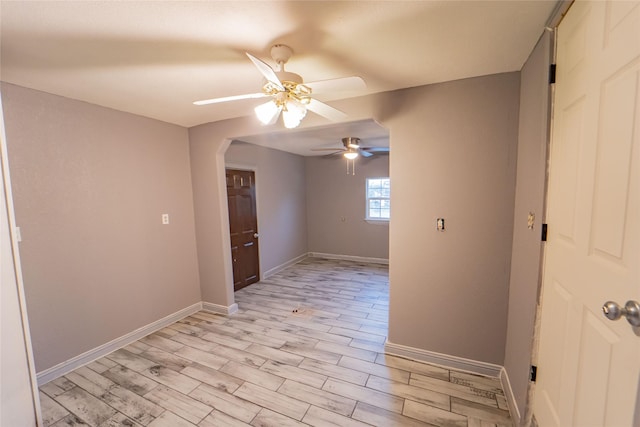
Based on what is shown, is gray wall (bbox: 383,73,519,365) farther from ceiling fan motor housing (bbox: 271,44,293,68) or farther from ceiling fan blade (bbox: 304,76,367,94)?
ceiling fan motor housing (bbox: 271,44,293,68)

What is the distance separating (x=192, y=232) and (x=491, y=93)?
11.4 ft

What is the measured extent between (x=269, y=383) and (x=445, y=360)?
1.52 m

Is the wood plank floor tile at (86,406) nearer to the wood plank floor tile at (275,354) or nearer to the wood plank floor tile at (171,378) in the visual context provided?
the wood plank floor tile at (171,378)

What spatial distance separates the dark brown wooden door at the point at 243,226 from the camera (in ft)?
13.5

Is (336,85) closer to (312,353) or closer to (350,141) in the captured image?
(312,353)

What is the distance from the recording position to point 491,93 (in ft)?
6.21

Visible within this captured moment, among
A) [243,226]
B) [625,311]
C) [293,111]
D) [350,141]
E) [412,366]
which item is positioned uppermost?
[350,141]

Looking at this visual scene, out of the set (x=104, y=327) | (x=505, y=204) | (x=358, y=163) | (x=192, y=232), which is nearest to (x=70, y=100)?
(x=192, y=232)

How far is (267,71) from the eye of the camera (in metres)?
1.27

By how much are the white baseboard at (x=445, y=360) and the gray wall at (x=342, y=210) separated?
314 cm

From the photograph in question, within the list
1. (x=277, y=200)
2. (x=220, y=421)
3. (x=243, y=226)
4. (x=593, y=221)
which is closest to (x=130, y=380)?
(x=220, y=421)

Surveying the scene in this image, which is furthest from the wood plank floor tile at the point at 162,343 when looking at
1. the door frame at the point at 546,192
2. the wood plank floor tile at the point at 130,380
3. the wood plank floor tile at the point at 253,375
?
the door frame at the point at 546,192

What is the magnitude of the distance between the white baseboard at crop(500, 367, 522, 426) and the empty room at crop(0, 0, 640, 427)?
0.12 feet

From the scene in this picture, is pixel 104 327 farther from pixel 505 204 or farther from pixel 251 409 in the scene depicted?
pixel 505 204
